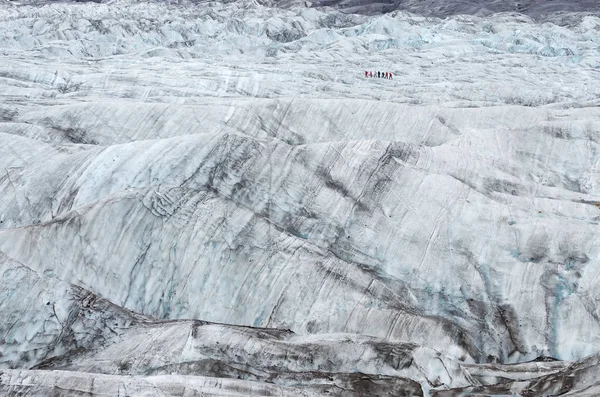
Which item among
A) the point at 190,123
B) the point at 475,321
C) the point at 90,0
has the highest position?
the point at 190,123

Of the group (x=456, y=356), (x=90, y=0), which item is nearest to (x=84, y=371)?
(x=456, y=356)

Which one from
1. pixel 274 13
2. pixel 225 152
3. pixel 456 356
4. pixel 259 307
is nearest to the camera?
pixel 456 356

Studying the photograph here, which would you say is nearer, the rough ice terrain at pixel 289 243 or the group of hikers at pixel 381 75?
the rough ice terrain at pixel 289 243

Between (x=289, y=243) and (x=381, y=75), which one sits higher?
(x=289, y=243)

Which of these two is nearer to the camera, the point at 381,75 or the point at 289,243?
the point at 289,243

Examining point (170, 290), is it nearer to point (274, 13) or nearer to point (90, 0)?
point (274, 13)

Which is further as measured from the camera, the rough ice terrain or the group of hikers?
the group of hikers

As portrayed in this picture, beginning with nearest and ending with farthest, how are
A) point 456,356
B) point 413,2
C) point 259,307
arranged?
1. point 456,356
2. point 259,307
3. point 413,2

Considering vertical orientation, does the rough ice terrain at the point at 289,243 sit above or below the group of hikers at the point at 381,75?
above
